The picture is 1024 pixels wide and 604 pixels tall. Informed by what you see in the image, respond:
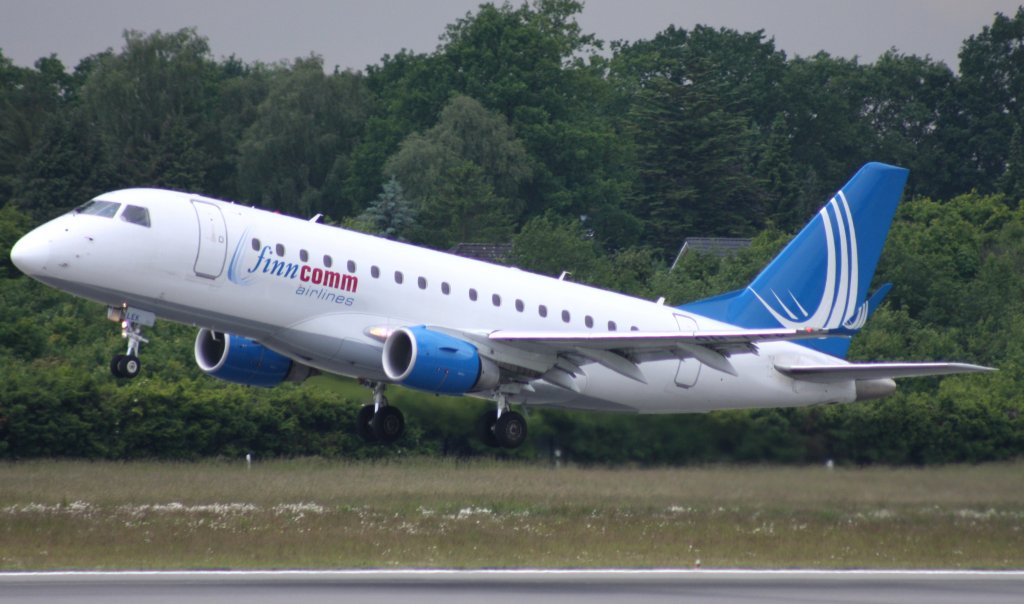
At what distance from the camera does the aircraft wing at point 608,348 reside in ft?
100.0

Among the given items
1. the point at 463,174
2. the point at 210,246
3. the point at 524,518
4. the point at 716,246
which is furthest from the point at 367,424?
the point at 463,174

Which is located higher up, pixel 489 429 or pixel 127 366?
pixel 127 366

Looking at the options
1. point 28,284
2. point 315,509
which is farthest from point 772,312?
point 28,284

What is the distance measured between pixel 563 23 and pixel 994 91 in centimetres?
2573

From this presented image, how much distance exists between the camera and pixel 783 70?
4309 inches

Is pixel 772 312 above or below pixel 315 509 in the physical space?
above

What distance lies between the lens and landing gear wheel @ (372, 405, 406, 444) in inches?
1298

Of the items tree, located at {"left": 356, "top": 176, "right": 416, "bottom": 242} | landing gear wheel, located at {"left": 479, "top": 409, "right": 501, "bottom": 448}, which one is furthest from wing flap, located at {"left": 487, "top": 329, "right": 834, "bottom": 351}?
tree, located at {"left": 356, "top": 176, "right": 416, "bottom": 242}

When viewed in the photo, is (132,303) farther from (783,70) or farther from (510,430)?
(783,70)

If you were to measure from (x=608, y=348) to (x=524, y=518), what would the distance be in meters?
4.02

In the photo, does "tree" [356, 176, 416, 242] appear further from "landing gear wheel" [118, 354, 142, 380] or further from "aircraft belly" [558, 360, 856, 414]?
"landing gear wheel" [118, 354, 142, 380]

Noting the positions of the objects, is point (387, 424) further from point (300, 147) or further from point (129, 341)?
point (300, 147)

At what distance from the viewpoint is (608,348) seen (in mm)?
31500

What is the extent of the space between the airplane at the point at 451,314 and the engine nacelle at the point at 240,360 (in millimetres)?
26
